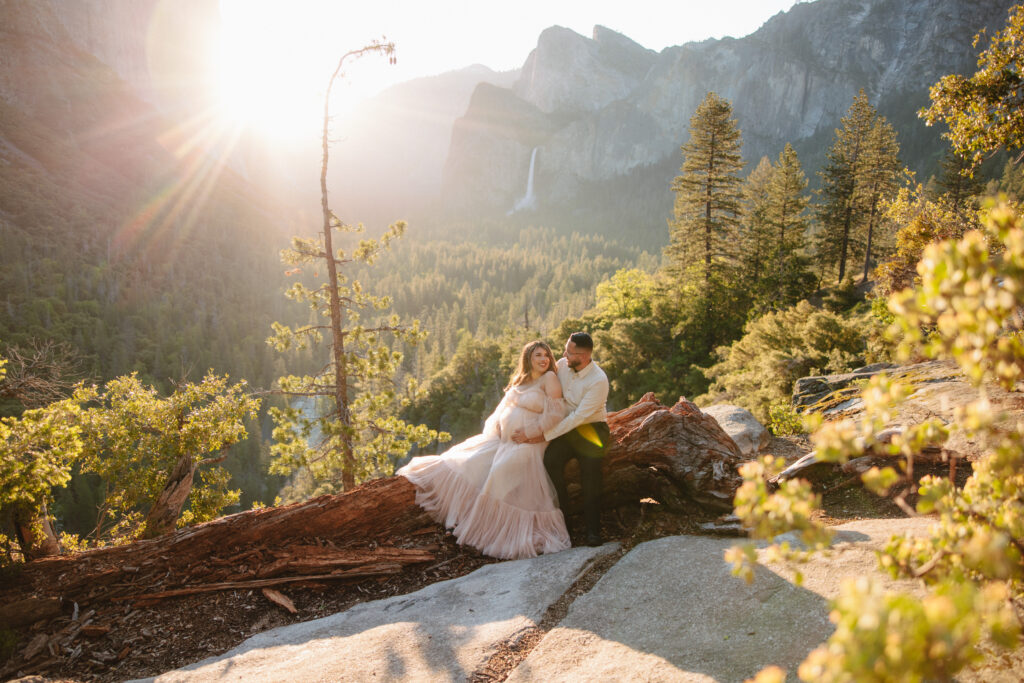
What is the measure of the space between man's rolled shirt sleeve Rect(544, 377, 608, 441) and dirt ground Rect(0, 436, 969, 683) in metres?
1.18

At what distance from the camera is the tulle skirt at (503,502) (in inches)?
219

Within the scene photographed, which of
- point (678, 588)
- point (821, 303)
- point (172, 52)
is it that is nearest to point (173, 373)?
point (821, 303)

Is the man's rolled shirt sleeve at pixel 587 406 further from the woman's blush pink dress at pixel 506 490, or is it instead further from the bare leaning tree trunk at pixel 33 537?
the bare leaning tree trunk at pixel 33 537

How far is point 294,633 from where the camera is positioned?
4473mm

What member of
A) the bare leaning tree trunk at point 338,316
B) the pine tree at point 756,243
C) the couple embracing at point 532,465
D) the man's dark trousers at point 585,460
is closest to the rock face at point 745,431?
the man's dark trousers at point 585,460

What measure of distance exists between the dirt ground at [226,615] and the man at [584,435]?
0.43 m

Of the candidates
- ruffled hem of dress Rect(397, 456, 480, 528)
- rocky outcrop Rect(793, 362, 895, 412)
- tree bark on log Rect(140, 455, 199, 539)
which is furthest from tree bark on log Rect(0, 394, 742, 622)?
rocky outcrop Rect(793, 362, 895, 412)

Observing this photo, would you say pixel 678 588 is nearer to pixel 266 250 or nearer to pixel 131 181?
pixel 266 250

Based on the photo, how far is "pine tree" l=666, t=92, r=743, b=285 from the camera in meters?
26.4

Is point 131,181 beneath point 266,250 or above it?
above

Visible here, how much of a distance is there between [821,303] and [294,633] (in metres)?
35.5

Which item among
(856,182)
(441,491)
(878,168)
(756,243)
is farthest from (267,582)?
(856,182)

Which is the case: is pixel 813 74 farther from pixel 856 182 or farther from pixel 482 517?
pixel 482 517

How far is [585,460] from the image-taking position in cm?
563
